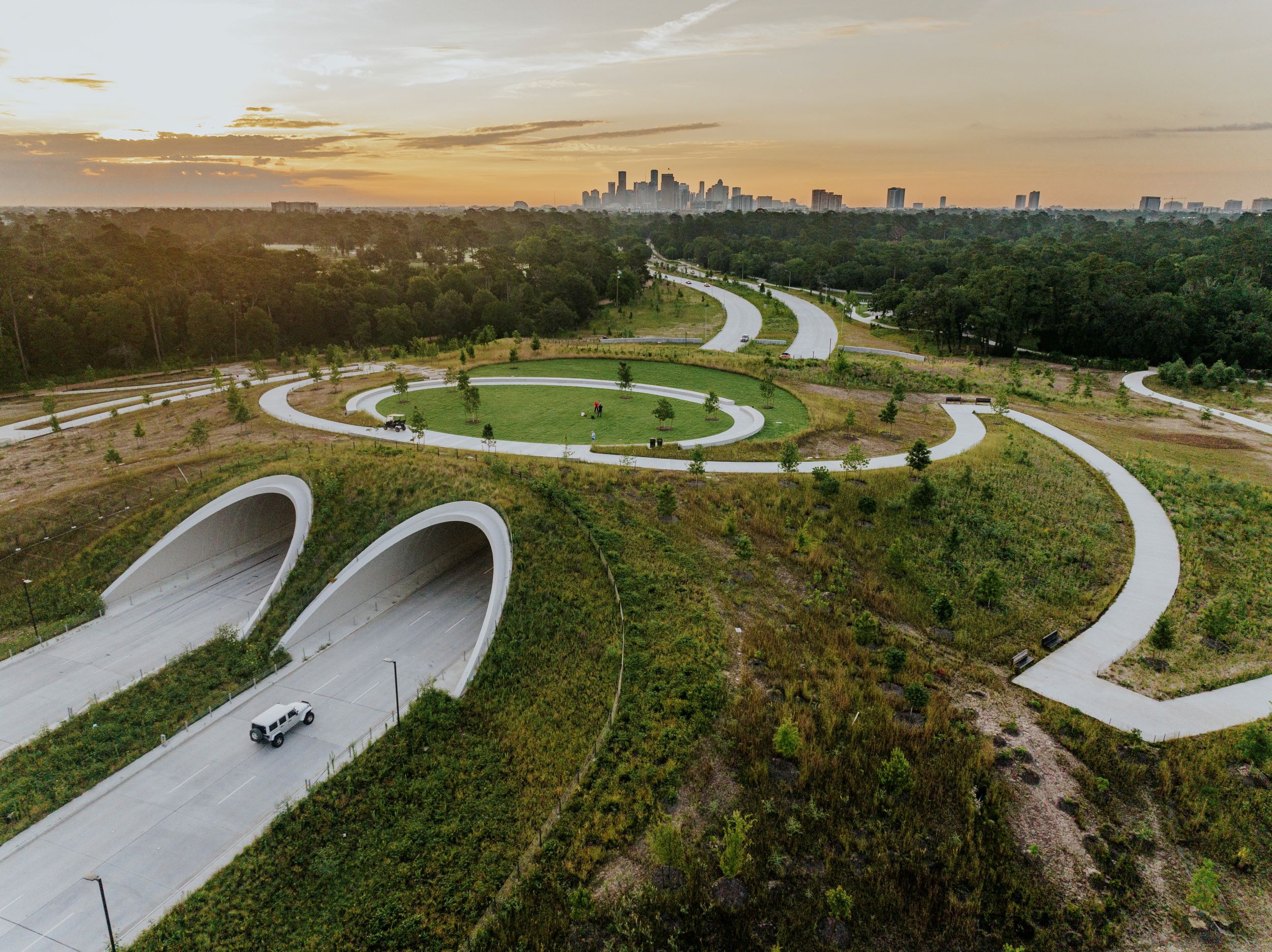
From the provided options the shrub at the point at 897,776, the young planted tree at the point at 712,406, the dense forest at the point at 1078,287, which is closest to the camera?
the shrub at the point at 897,776

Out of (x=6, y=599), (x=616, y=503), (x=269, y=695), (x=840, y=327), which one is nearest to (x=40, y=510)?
(x=6, y=599)

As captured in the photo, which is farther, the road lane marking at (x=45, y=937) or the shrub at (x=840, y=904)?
the road lane marking at (x=45, y=937)

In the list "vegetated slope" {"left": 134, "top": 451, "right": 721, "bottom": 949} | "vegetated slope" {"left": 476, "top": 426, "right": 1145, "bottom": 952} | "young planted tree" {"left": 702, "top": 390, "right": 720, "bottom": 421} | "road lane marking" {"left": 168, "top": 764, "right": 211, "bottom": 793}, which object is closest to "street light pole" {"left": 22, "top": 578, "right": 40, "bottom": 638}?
"road lane marking" {"left": 168, "top": 764, "right": 211, "bottom": 793}

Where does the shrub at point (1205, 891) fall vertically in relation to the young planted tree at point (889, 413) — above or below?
below

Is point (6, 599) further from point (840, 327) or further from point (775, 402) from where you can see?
point (840, 327)

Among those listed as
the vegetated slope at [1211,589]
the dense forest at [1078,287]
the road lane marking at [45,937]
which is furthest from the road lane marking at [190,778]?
the dense forest at [1078,287]

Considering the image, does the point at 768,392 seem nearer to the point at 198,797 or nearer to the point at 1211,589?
the point at 1211,589

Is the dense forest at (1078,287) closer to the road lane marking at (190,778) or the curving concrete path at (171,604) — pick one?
the curving concrete path at (171,604)
